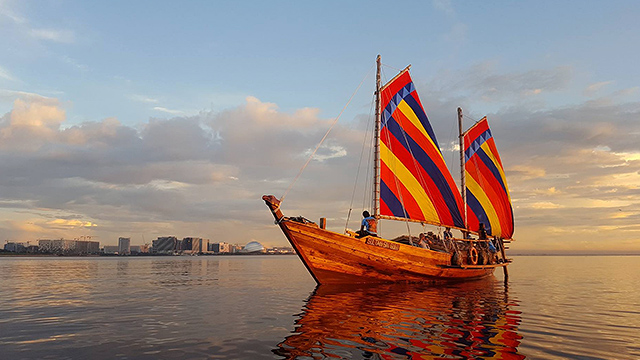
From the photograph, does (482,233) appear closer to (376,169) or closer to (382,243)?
(376,169)

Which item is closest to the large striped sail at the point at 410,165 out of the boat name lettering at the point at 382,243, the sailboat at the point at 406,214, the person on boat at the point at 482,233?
the sailboat at the point at 406,214

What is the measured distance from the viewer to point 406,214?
86.1 ft

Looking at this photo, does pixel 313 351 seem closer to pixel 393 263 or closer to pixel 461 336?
pixel 461 336

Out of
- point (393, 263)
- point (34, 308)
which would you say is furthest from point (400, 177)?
point (34, 308)

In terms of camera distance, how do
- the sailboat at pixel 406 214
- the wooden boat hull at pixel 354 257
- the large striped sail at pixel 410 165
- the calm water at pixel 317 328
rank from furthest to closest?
the large striped sail at pixel 410 165 → the sailboat at pixel 406 214 → the wooden boat hull at pixel 354 257 → the calm water at pixel 317 328

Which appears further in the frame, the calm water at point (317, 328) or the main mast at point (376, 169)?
the main mast at point (376, 169)

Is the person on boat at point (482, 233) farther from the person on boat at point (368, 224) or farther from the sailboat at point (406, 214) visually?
the person on boat at point (368, 224)

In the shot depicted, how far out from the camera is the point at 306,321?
40.5 ft

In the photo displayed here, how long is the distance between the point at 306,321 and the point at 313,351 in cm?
389

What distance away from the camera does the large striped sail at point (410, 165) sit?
84.9 feet

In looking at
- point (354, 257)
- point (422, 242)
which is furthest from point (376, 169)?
point (354, 257)

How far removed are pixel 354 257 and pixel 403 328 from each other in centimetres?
999

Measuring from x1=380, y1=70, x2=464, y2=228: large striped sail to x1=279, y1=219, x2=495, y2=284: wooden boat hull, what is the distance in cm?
348

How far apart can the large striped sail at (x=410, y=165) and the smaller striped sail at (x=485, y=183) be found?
6.91 meters
